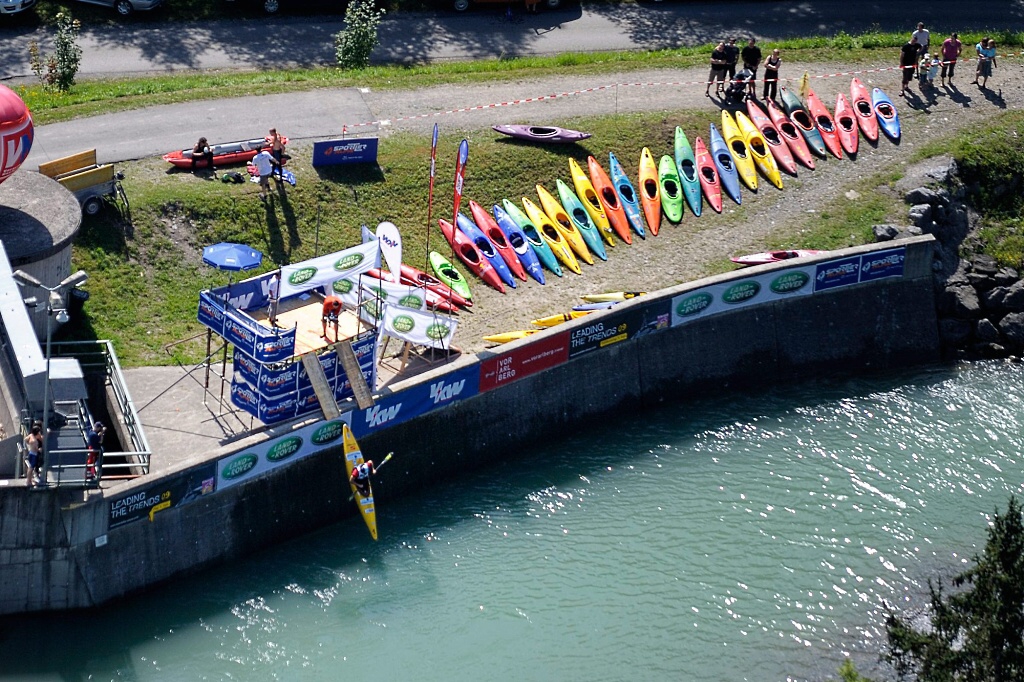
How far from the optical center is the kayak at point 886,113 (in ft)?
158

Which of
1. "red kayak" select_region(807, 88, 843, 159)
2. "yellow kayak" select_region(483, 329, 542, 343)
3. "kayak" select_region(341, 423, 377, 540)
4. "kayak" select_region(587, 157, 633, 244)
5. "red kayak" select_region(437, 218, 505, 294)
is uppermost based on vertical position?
"red kayak" select_region(807, 88, 843, 159)

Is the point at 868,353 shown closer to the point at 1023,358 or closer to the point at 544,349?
the point at 1023,358

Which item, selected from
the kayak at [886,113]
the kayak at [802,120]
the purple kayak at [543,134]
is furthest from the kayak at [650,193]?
the kayak at [886,113]

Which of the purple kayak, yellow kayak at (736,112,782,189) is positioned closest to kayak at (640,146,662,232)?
the purple kayak

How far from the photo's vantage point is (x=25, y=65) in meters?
49.4

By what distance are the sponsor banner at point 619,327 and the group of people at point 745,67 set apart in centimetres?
1236

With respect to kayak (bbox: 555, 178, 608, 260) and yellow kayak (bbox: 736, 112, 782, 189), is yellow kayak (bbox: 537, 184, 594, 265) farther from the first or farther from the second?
yellow kayak (bbox: 736, 112, 782, 189)

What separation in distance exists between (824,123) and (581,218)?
1013 centimetres

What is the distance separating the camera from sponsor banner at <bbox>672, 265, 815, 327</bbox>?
1588 inches

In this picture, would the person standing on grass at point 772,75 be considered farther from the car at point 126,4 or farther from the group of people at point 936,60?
the car at point 126,4

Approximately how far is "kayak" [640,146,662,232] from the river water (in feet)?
20.8

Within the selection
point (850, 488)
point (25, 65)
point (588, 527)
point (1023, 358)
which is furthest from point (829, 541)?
point (25, 65)

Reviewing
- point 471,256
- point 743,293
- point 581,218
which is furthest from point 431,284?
point 743,293

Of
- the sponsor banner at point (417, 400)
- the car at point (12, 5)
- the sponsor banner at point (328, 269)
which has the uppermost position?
the car at point (12, 5)
